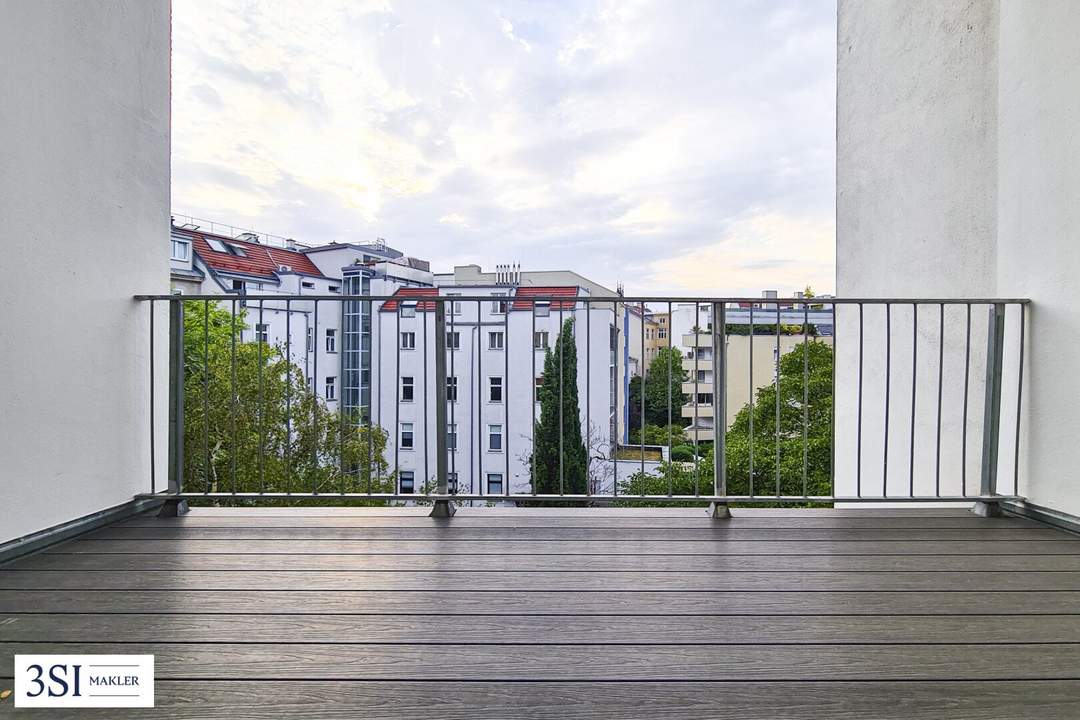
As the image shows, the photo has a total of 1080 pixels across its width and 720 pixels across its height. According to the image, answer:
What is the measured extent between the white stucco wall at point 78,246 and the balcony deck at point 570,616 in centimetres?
31

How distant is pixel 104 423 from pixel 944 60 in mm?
4022

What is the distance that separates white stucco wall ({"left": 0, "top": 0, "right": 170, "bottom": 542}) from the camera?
6.72 feet

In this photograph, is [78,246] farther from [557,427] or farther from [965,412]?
[557,427]

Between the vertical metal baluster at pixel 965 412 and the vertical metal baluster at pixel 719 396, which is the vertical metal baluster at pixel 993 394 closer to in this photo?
the vertical metal baluster at pixel 965 412

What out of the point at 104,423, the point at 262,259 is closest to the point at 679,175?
the point at 262,259

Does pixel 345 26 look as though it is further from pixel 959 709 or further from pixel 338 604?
pixel 959 709

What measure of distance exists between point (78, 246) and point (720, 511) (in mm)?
2682

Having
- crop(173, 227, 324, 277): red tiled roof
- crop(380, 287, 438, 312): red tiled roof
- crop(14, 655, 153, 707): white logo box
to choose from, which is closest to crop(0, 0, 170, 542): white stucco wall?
crop(14, 655, 153, 707): white logo box

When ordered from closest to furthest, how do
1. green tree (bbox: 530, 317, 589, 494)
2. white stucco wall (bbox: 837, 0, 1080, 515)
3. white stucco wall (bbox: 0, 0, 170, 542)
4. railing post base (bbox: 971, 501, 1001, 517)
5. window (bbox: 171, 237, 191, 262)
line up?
white stucco wall (bbox: 0, 0, 170, 542) → white stucco wall (bbox: 837, 0, 1080, 515) → railing post base (bbox: 971, 501, 1001, 517) → green tree (bbox: 530, 317, 589, 494) → window (bbox: 171, 237, 191, 262)

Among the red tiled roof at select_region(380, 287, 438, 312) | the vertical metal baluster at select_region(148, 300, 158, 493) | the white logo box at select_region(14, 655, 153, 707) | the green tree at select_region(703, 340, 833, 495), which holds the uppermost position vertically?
the red tiled roof at select_region(380, 287, 438, 312)

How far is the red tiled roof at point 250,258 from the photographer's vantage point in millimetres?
11133

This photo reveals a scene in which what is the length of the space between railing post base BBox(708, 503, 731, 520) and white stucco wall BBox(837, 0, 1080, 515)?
1.17 meters

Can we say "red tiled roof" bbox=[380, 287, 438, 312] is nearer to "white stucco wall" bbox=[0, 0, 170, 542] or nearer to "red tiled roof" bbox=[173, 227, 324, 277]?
"white stucco wall" bbox=[0, 0, 170, 542]

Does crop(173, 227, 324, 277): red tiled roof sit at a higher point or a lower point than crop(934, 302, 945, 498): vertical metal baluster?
higher
